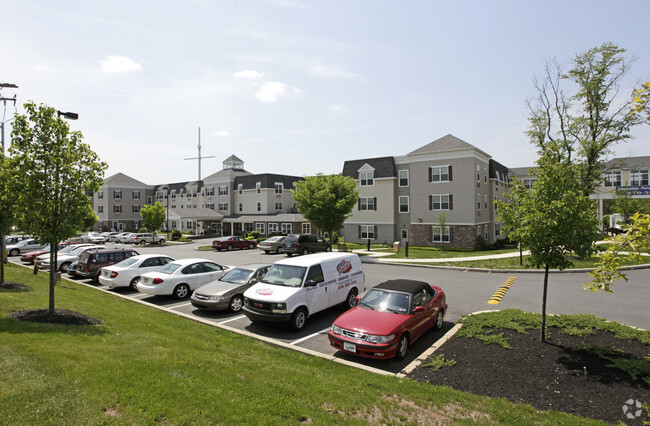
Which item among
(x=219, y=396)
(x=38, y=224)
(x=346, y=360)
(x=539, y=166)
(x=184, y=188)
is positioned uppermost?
(x=184, y=188)

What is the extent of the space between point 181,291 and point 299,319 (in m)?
6.14

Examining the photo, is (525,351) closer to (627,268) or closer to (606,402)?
(606,402)

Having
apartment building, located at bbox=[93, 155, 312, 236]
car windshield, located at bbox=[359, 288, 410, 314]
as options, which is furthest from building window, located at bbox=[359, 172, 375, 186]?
car windshield, located at bbox=[359, 288, 410, 314]

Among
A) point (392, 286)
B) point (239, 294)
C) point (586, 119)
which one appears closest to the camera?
point (392, 286)

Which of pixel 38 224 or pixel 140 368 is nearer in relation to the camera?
pixel 140 368

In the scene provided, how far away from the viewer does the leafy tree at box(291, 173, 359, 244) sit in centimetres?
2884

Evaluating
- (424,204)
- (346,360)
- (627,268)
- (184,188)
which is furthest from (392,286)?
(184,188)

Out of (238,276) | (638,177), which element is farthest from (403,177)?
(638,177)

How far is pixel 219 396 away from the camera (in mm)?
4934

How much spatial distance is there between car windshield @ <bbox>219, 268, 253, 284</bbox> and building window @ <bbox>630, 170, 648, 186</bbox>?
64206 mm

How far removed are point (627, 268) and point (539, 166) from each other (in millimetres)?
16280

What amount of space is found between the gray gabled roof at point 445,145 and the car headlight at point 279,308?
2932 cm

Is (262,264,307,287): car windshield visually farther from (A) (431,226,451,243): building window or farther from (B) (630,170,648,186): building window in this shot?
(B) (630,170,648,186): building window

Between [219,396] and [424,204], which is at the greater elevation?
[424,204]
